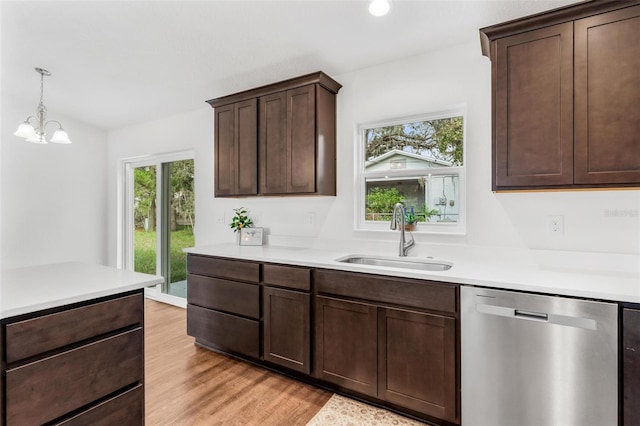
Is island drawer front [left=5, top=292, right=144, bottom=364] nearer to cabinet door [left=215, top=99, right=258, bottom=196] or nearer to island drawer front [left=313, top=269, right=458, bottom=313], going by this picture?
island drawer front [left=313, top=269, right=458, bottom=313]

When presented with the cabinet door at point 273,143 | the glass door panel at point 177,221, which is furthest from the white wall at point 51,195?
the cabinet door at point 273,143

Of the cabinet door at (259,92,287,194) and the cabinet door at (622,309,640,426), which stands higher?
the cabinet door at (259,92,287,194)

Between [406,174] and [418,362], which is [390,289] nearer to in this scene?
[418,362]

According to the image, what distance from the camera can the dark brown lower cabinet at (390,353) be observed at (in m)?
1.77

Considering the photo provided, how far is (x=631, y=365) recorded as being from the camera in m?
1.37

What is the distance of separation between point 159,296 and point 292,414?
10.0ft

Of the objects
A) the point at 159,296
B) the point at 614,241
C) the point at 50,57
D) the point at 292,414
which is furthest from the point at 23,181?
the point at 614,241

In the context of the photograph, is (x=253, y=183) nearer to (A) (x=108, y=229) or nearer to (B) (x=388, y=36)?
(B) (x=388, y=36)

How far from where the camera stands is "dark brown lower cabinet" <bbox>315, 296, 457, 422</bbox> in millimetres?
1768

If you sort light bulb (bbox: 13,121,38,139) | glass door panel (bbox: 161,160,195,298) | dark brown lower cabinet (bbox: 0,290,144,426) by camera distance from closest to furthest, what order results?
dark brown lower cabinet (bbox: 0,290,144,426)
light bulb (bbox: 13,121,38,139)
glass door panel (bbox: 161,160,195,298)

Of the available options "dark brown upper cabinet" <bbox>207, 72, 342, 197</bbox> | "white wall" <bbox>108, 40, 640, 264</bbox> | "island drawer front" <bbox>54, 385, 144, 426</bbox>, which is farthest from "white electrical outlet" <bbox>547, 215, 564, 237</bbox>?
"island drawer front" <bbox>54, 385, 144, 426</bbox>

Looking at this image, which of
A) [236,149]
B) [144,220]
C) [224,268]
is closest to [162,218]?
[144,220]

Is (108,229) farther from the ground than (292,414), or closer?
farther from the ground

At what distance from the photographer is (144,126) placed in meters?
4.39
